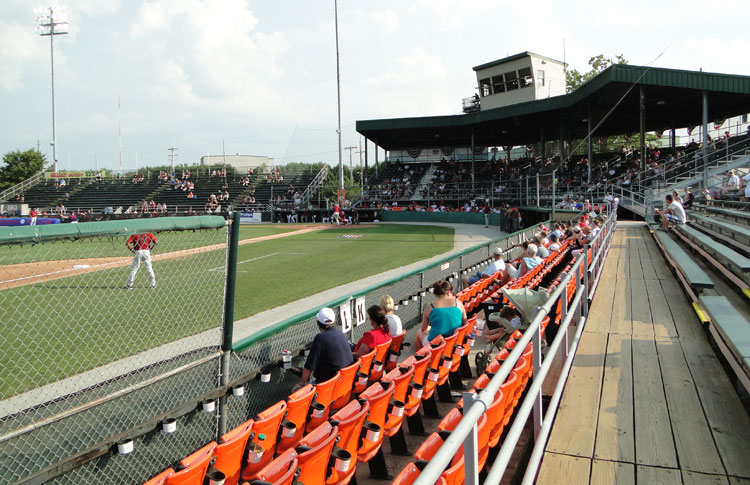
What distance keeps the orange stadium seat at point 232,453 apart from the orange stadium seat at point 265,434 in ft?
0.24

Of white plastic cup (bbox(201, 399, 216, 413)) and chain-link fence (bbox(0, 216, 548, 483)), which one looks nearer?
chain-link fence (bbox(0, 216, 548, 483))

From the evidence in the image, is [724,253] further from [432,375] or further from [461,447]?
[461,447]

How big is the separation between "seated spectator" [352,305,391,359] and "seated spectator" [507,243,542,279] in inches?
185

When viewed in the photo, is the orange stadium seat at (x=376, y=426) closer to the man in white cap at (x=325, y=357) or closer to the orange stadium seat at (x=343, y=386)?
the orange stadium seat at (x=343, y=386)

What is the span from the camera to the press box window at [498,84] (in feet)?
148

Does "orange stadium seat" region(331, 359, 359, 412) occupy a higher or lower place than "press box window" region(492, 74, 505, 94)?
lower

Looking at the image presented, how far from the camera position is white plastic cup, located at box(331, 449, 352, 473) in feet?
11.7

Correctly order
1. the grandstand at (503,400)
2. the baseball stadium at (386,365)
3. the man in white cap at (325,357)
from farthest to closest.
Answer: the man in white cap at (325,357) → the baseball stadium at (386,365) → the grandstand at (503,400)

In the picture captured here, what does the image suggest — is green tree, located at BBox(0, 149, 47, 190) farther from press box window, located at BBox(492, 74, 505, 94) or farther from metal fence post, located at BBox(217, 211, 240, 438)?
metal fence post, located at BBox(217, 211, 240, 438)

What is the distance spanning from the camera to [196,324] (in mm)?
10352

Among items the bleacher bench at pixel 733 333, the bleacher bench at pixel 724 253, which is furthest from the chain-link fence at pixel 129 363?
Result: the bleacher bench at pixel 724 253

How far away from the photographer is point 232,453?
3.63m

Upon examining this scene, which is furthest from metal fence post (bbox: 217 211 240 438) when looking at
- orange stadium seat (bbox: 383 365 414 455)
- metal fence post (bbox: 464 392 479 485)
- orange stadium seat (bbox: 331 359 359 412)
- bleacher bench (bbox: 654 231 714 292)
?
A: bleacher bench (bbox: 654 231 714 292)

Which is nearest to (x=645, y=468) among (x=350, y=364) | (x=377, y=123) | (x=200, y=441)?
(x=350, y=364)
